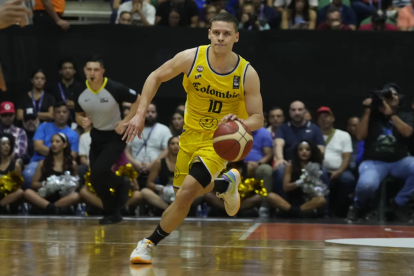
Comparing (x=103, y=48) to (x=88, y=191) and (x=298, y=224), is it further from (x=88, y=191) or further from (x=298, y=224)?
(x=298, y=224)

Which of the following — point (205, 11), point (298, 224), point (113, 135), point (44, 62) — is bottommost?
point (298, 224)

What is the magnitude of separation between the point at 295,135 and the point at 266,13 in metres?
2.61

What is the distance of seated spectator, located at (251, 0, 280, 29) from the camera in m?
12.4

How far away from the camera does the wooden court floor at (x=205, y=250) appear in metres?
5.43

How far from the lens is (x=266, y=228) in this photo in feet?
29.5

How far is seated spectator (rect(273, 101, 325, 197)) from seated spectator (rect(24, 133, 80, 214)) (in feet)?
10.2

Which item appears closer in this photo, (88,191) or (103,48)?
(88,191)

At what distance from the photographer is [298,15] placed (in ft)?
41.2

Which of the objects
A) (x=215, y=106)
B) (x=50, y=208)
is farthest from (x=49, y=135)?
(x=215, y=106)

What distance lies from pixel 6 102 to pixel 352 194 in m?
5.71

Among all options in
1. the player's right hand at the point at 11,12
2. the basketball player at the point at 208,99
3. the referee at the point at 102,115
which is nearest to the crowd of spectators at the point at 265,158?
the referee at the point at 102,115

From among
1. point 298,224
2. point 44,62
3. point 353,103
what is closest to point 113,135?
point 298,224

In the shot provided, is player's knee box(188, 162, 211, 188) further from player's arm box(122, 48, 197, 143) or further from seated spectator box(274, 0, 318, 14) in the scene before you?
seated spectator box(274, 0, 318, 14)

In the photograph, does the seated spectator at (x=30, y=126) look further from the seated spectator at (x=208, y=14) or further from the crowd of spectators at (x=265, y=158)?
the seated spectator at (x=208, y=14)
